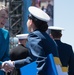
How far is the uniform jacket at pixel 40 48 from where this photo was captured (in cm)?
253

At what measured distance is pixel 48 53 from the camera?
2.60 m

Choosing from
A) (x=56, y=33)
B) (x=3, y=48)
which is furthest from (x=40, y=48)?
(x=56, y=33)

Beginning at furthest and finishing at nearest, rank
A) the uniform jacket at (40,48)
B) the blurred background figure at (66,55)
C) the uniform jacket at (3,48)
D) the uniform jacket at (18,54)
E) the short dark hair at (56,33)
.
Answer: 1. the uniform jacket at (18,54)
2. the short dark hair at (56,33)
3. the blurred background figure at (66,55)
4. the uniform jacket at (3,48)
5. the uniform jacket at (40,48)

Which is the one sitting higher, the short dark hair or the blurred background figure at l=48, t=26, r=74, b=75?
the short dark hair

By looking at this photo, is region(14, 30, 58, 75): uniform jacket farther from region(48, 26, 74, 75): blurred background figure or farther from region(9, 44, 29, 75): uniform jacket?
region(9, 44, 29, 75): uniform jacket

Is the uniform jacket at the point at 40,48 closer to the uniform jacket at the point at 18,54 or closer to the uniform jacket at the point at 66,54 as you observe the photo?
the uniform jacket at the point at 66,54

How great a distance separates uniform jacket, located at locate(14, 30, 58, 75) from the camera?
253 cm

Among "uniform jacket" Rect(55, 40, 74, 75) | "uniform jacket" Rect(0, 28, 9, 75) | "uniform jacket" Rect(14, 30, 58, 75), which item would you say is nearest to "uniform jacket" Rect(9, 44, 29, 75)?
"uniform jacket" Rect(55, 40, 74, 75)

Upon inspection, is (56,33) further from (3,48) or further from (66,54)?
(3,48)

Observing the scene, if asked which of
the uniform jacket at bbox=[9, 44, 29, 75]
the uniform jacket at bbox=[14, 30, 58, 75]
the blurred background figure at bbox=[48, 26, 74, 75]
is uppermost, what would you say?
the uniform jacket at bbox=[14, 30, 58, 75]

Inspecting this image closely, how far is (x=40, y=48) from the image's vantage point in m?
2.54

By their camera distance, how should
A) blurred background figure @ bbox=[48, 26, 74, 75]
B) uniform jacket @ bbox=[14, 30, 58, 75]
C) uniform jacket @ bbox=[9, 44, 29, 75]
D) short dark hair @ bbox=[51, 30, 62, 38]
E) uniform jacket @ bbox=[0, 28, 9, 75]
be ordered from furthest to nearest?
uniform jacket @ bbox=[9, 44, 29, 75] < short dark hair @ bbox=[51, 30, 62, 38] < blurred background figure @ bbox=[48, 26, 74, 75] < uniform jacket @ bbox=[0, 28, 9, 75] < uniform jacket @ bbox=[14, 30, 58, 75]

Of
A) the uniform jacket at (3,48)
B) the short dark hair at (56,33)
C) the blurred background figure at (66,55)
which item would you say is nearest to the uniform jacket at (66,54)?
the blurred background figure at (66,55)

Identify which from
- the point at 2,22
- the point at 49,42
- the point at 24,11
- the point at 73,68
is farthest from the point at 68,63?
the point at 24,11
